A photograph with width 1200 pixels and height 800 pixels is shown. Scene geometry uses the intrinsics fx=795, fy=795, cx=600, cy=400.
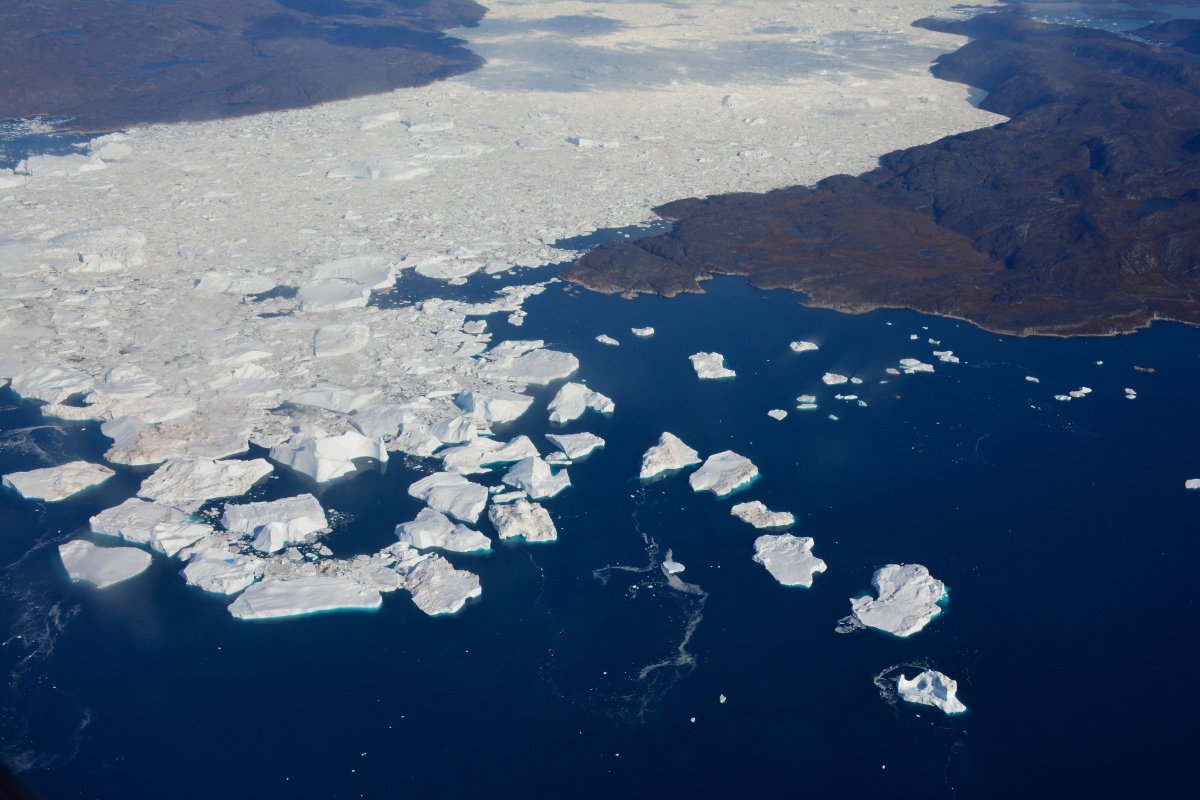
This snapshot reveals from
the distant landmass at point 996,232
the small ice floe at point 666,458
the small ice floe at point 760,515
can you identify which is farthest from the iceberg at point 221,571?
the distant landmass at point 996,232

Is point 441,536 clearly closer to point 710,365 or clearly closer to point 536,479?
point 536,479

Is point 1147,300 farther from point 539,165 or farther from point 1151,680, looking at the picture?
point 539,165

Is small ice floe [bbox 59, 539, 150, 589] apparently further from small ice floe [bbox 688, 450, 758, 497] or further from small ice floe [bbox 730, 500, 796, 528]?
small ice floe [bbox 730, 500, 796, 528]

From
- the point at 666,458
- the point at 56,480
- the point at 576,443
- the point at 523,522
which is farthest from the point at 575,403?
the point at 56,480

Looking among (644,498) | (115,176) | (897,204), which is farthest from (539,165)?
(644,498)

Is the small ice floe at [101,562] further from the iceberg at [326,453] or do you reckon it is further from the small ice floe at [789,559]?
the small ice floe at [789,559]

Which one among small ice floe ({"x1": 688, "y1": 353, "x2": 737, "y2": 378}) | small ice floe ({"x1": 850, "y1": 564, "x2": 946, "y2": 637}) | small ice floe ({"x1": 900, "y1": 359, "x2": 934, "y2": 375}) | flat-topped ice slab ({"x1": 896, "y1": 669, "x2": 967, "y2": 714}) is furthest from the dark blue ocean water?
small ice floe ({"x1": 900, "y1": 359, "x2": 934, "y2": 375})
